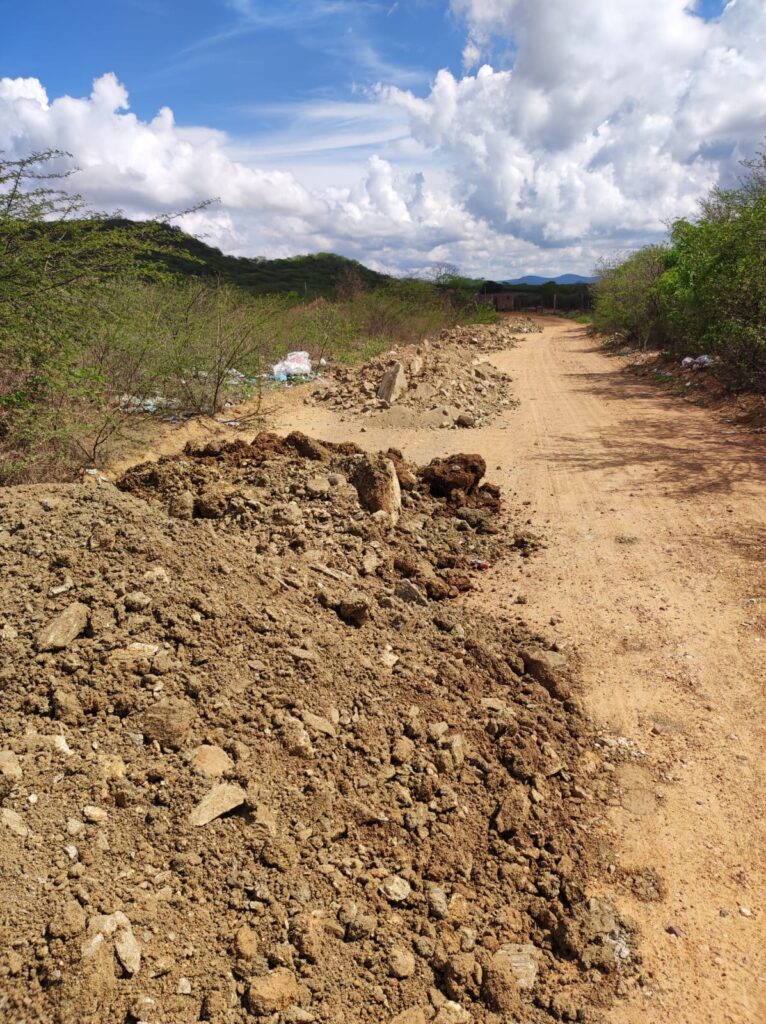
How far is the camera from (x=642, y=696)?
11.3 feet

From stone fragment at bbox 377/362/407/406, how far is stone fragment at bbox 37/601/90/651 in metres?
8.10

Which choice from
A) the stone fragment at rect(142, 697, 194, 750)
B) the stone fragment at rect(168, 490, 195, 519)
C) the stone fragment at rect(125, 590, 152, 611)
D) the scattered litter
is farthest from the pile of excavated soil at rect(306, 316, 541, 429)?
the stone fragment at rect(142, 697, 194, 750)

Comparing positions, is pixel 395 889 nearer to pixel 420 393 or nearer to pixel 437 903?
pixel 437 903

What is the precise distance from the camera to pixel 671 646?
3859mm

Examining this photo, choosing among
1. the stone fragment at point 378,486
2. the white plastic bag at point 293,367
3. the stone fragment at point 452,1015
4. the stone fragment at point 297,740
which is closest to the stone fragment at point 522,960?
the stone fragment at point 452,1015

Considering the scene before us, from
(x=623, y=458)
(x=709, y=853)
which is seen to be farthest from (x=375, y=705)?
(x=623, y=458)

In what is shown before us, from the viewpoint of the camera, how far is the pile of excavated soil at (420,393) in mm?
9930

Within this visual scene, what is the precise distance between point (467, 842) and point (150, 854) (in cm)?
117

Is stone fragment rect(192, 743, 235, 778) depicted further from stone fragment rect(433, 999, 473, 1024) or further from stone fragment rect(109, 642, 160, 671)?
stone fragment rect(433, 999, 473, 1024)

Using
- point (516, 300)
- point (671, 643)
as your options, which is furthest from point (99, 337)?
point (516, 300)

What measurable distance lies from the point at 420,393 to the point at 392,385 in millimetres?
506

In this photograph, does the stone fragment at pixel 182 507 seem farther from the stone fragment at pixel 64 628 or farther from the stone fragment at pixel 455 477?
the stone fragment at pixel 455 477

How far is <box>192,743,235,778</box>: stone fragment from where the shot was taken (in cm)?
237

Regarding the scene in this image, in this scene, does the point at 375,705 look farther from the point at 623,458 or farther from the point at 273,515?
the point at 623,458
